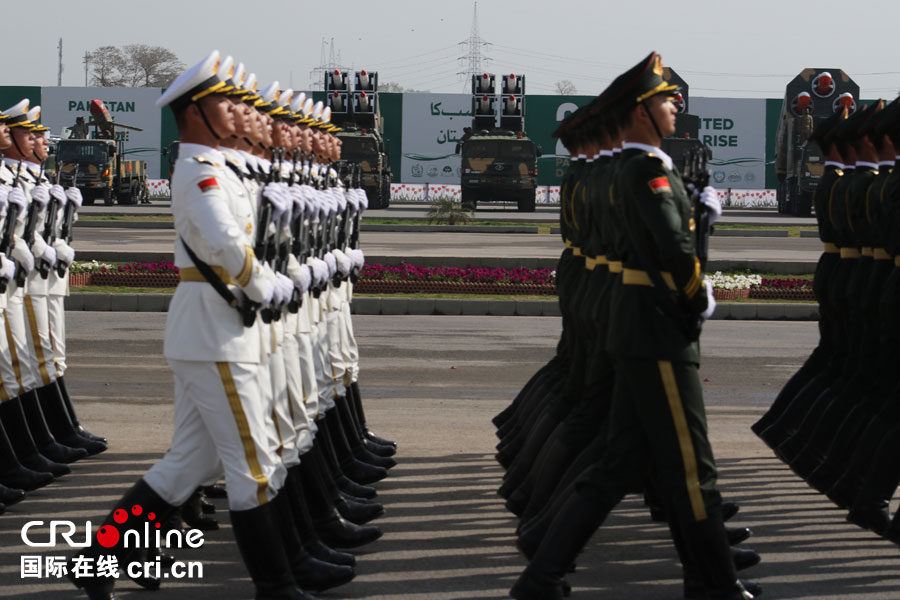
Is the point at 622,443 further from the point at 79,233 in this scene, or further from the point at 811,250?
the point at 79,233

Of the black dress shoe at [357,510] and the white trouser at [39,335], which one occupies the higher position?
the white trouser at [39,335]

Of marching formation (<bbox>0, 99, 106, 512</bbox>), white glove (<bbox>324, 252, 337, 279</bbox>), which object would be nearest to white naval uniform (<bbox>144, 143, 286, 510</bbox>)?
white glove (<bbox>324, 252, 337, 279</bbox>)

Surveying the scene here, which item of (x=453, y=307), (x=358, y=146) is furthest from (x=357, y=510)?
(x=358, y=146)

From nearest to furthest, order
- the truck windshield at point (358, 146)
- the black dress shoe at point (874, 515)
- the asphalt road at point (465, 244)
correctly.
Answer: the black dress shoe at point (874, 515) < the asphalt road at point (465, 244) < the truck windshield at point (358, 146)

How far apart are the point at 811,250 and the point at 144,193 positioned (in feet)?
89.9

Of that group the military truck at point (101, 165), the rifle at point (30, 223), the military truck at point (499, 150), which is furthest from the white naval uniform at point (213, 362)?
the military truck at point (499, 150)

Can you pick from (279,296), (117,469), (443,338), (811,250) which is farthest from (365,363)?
(811,250)

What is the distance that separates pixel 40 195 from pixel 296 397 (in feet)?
9.06

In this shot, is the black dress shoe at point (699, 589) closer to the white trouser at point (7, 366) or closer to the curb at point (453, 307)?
the white trouser at point (7, 366)

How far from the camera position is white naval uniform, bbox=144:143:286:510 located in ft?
17.2

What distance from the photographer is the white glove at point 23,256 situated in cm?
776

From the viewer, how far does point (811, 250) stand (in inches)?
1134

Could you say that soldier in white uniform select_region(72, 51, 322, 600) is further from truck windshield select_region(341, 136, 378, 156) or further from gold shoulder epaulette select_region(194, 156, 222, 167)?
truck windshield select_region(341, 136, 378, 156)

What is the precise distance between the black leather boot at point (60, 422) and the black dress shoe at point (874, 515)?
14.4ft
